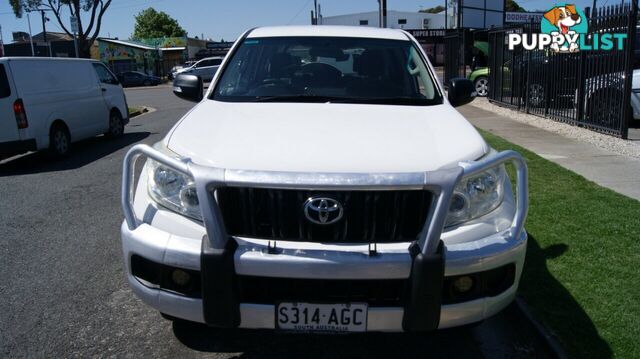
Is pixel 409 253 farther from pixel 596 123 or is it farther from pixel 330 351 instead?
pixel 596 123

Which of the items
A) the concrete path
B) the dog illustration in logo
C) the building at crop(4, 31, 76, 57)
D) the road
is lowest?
the road

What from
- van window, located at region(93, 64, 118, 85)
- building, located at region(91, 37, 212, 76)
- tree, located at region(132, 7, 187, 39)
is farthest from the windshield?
tree, located at region(132, 7, 187, 39)

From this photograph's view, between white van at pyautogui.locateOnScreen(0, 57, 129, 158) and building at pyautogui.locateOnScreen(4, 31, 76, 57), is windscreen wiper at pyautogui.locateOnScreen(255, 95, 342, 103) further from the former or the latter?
building at pyautogui.locateOnScreen(4, 31, 76, 57)

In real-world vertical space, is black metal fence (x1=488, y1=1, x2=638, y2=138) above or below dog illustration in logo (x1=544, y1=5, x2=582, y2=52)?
below

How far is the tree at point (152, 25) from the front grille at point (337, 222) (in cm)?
9461

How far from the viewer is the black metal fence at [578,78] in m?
9.68

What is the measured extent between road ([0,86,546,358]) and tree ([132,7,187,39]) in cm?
9167

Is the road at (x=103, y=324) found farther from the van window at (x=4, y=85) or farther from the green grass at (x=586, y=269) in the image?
the van window at (x=4, y=85)

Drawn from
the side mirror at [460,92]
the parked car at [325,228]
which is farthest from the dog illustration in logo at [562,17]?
the parked car at [325,228]

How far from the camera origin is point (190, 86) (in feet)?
15.5

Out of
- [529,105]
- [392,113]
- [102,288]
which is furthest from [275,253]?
[529,105]

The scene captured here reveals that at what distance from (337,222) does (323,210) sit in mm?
92

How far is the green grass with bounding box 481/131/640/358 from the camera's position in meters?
3.28

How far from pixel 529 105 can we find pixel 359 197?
1300 centimetres
